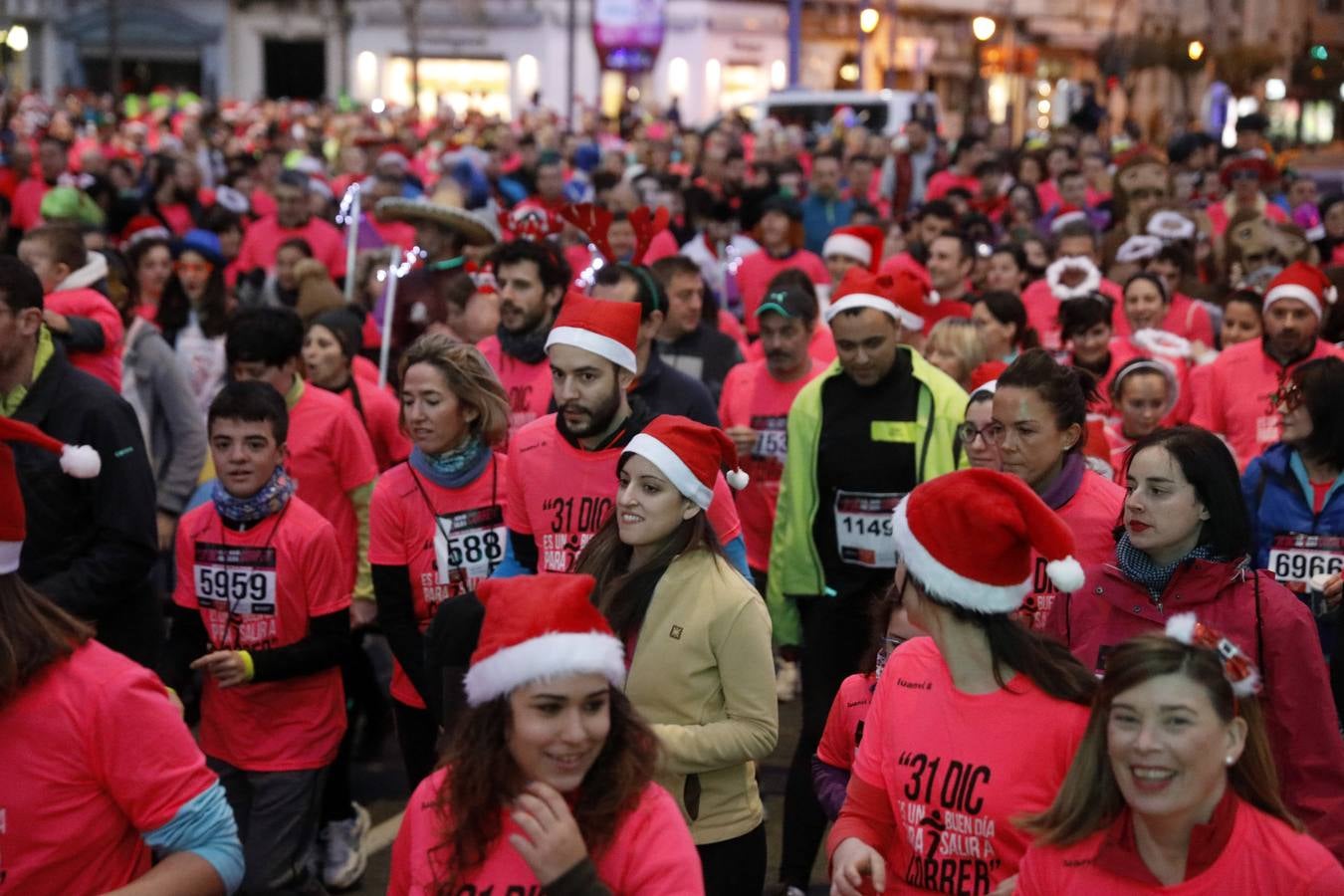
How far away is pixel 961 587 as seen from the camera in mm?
3822

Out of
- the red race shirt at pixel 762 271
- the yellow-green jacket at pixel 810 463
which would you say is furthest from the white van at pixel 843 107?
the yellow-green jacket at pixel 810 463

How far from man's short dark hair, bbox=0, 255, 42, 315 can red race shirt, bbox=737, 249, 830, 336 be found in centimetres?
805

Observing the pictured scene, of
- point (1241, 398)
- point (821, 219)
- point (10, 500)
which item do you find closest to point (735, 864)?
point (10, 500)

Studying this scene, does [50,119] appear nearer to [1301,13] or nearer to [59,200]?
[59,200]

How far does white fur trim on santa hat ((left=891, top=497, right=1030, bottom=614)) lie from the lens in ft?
12.5

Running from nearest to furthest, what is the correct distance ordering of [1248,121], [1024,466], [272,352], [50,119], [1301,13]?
[1024,466] < [272,352] < [1248,121] < [50,119] < [1301,13]

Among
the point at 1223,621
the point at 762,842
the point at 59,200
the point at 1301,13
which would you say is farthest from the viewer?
the point at 1301,13

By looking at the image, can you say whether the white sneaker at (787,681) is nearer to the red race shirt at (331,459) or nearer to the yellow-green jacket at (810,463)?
the yellow-green jacket at (810,463)

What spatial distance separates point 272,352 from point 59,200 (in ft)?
32.7

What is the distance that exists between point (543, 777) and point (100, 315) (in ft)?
15.9

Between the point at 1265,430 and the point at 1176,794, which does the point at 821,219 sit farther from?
the point at 1176,794

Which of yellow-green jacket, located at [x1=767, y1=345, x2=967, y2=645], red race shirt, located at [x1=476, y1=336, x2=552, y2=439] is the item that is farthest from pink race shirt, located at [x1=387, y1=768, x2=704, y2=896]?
red race shirt, located at [x1=476, y1=336, x2=552, y2=439]

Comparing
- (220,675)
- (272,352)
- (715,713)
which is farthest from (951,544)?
(272,352)

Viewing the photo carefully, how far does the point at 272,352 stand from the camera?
7066 mm
